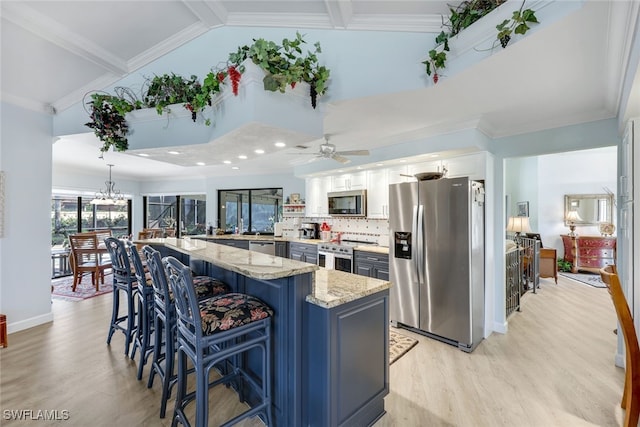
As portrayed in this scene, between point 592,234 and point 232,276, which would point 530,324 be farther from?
point 592,234

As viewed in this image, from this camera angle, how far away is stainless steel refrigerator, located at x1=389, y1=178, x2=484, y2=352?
2.94 meters

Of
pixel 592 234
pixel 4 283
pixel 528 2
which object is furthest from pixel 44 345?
pixel 592 234

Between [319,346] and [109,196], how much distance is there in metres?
7.25

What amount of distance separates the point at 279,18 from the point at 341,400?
3085mm

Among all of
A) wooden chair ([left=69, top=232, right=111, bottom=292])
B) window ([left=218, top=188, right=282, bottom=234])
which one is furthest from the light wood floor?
window ([left=218, top=188, right=282, bottom=234])

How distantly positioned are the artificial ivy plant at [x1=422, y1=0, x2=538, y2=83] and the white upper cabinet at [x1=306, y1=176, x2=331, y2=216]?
3.44 meters

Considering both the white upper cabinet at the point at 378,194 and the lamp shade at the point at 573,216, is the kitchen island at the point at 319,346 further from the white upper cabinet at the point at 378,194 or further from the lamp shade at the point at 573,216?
the lamp shade at the point at 573,216

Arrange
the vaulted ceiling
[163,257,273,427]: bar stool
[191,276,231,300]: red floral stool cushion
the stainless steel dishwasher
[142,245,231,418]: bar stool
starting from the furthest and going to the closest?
the stainless steel dishwasher
[191,276,231,300]: red floral stool cushion
[142,245,231,418]: bar stool
the vaulted ceiling
[163,257,273,427]: bar stool

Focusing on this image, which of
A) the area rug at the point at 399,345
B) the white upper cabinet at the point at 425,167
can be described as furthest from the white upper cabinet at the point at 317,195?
the area rug at the point at 399,345

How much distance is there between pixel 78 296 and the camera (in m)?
4.78

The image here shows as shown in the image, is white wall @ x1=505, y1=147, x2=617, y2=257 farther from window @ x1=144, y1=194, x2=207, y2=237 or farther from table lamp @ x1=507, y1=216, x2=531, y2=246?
window @ x1=144, y1=194, x2=207, y2=237

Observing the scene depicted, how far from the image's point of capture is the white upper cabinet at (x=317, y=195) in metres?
5.46

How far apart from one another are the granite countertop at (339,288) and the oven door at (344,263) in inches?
86.5

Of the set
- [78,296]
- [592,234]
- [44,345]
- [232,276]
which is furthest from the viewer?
[592,234]
